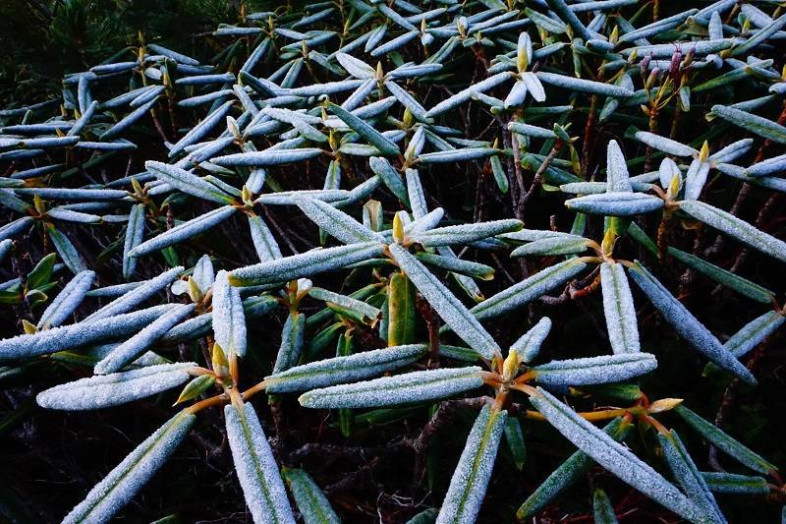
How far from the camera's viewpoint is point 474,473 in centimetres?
67

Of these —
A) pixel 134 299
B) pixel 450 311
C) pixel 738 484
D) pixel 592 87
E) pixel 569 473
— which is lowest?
pixel 738 484

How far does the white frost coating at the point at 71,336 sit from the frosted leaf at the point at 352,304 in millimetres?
321

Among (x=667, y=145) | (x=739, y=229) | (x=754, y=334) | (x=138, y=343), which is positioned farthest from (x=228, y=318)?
(x=667, y=145)

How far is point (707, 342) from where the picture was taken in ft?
2.93

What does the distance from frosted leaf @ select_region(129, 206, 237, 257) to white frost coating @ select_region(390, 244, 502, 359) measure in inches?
22.8

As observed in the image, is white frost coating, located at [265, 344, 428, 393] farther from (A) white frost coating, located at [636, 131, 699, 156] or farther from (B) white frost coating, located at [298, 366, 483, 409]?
(A) white frost coating, located at [636, 131, 699, 156]

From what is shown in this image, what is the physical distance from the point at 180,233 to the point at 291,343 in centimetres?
42

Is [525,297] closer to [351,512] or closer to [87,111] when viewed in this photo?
[351,512]

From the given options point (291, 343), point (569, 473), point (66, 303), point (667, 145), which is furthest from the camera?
point (667, 145)

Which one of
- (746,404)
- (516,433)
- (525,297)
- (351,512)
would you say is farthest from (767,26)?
(351,512)

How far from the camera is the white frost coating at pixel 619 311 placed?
2.68ft

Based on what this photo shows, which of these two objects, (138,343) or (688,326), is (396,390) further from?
(688,326)

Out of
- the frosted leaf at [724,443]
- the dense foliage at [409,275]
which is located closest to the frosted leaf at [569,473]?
the dense foliage at [409,275]

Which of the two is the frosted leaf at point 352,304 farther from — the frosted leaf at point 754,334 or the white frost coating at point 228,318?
the frosted leaf at point 754,334
